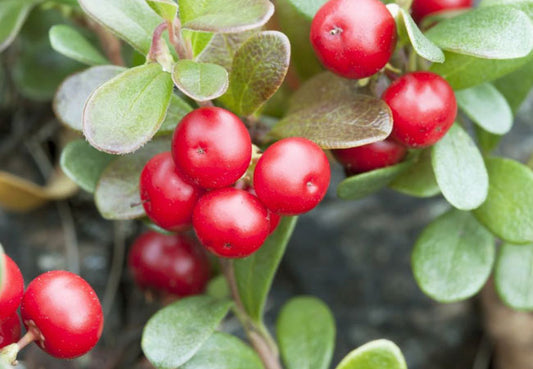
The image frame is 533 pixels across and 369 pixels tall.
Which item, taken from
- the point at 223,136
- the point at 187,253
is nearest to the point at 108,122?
the point at 223,136

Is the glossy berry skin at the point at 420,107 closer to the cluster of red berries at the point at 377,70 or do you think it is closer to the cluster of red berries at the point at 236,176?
the cluster of red berries at the point at 377,70

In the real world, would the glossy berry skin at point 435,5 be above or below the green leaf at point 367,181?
above

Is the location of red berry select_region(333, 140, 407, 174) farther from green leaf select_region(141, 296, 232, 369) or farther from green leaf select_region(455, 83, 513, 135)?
green leaf select_region(141, 296, 232, 369)

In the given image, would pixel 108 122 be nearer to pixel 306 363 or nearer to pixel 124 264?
pixel 306 363

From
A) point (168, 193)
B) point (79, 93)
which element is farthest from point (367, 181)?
point (79, 93)

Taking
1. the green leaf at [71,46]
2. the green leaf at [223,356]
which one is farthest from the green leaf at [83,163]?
the green leaf at [223,356]
